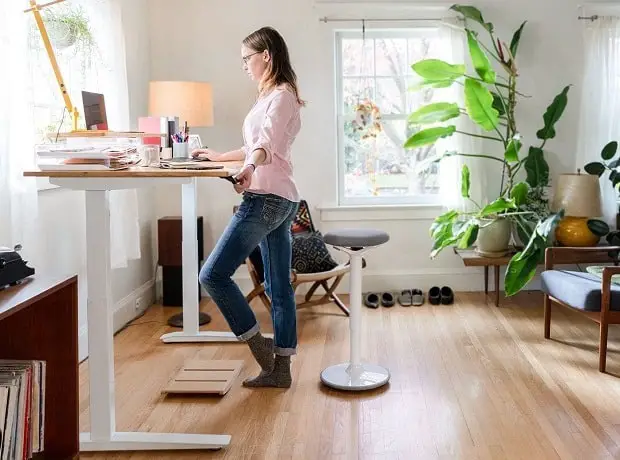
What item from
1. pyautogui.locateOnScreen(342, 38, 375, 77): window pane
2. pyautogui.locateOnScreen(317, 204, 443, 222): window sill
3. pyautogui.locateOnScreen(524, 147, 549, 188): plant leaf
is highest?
pyautogui.locateOnScreen(342, 38, 375, 77): window pane

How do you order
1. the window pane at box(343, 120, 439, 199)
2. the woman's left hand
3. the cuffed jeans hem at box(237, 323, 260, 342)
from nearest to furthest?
the woman's left hand
the cuffed jeans hem at box(237, 323, 260, 342)
the window pane at box(343, 120, 439, 199)

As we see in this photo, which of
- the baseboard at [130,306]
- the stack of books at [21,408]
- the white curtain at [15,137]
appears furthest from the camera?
the baseboard at [130,306]

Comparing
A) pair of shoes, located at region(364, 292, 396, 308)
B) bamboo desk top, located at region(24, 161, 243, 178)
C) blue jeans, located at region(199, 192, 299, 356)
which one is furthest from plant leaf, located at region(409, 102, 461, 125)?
bamboo desk top, located at region(24, 161, 243, 178)

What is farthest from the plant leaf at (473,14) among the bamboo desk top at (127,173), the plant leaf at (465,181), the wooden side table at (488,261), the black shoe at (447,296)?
the bamboo desk top at (127,173)

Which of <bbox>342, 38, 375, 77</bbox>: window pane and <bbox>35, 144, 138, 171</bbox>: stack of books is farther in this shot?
<bbox>342, 38, 375, 77</bbox>: window pane

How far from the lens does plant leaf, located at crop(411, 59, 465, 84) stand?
5086 millimetres

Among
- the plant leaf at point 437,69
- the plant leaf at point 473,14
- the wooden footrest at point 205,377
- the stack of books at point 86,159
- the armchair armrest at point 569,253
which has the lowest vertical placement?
the wooden footrest at point 205,377

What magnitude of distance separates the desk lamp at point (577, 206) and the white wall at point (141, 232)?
9.32ft

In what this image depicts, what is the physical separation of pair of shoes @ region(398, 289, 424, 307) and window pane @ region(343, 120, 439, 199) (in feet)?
2.43

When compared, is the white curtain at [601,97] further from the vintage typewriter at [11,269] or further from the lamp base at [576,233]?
the vintage typewriter at [11,269]

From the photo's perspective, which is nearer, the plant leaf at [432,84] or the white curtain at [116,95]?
the white curtain at [116,95]

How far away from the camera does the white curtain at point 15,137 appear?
3.01 meters

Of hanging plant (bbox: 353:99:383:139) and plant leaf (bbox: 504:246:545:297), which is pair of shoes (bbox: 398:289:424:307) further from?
hanging plant (bbox: 353:99:383:139)

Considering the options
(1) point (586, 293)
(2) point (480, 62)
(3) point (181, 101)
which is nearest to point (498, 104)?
(2) point (480, 62)
